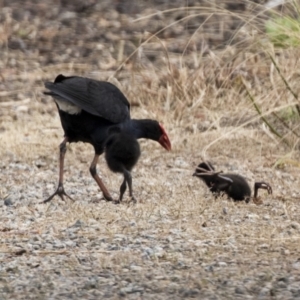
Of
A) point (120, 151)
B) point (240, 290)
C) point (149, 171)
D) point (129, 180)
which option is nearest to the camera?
point (240, 290)

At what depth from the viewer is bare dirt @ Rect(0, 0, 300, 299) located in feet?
19.7

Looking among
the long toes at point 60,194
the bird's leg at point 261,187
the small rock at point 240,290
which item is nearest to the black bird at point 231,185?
the bird's leg at point 261,187

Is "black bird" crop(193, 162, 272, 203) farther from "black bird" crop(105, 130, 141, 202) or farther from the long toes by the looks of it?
the long toes

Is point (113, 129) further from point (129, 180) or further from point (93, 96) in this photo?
point (129, 180)

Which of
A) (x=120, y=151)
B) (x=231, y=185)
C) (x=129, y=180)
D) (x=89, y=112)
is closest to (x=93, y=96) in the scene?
(x=89, y=112)

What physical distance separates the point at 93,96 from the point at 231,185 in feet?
4.14

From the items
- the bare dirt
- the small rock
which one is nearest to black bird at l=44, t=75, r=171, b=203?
the bare dirt

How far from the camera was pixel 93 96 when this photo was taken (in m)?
8.41

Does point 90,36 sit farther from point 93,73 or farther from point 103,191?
point 103,191

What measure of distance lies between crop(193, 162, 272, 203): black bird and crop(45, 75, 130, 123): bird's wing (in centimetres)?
83

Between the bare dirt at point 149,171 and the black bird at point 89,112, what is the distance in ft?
1.55

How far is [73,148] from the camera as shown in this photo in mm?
10562

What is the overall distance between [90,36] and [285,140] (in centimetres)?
507

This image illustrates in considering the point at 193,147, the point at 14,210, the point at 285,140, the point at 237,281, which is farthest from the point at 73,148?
the point at 237,281
